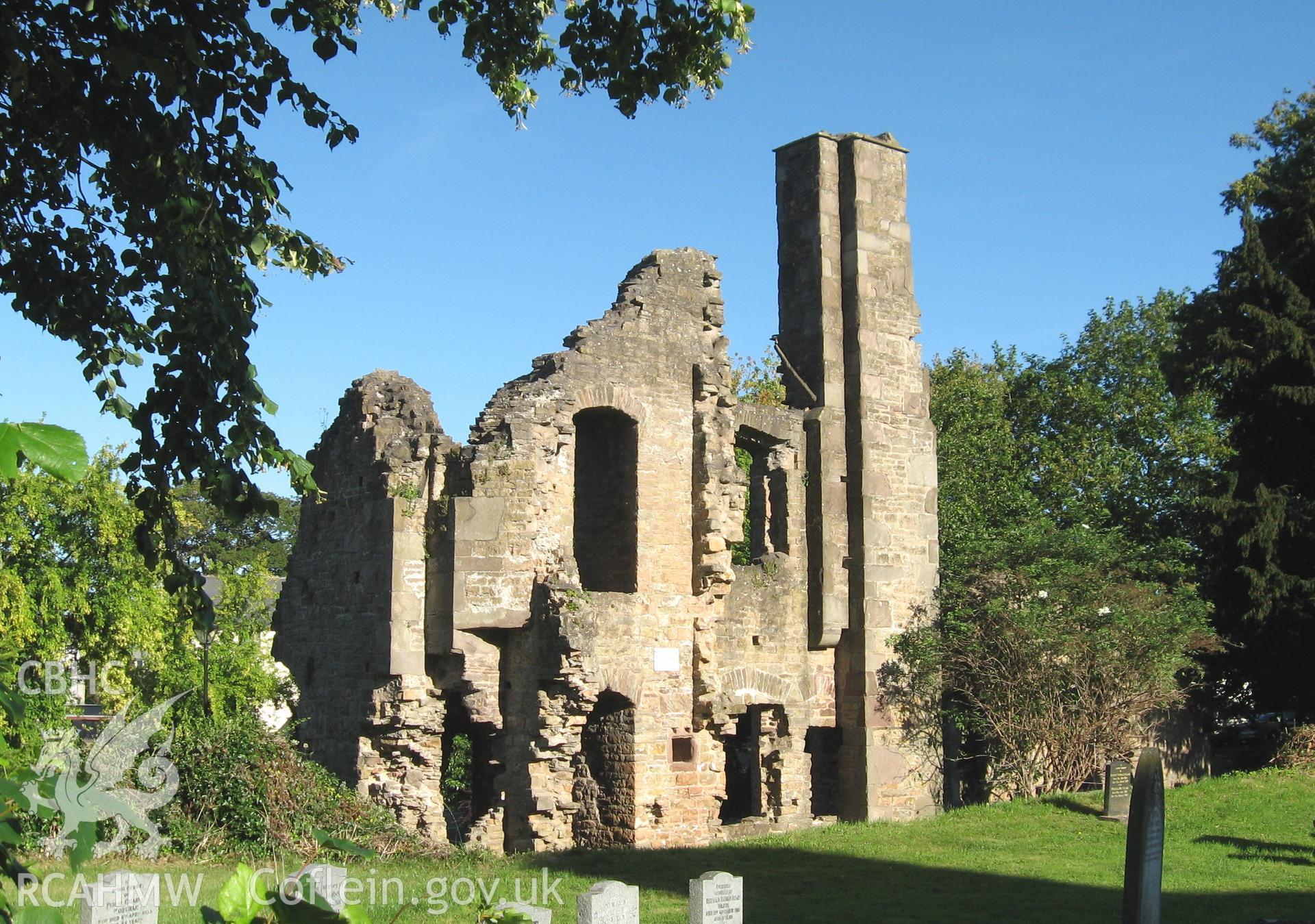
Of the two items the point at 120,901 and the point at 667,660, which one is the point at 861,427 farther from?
the point at 120,901

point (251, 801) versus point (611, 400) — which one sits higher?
point (611, 400)

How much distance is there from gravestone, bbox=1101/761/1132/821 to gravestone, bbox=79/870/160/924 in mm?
13339

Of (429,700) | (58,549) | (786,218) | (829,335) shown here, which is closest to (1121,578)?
(829,335)

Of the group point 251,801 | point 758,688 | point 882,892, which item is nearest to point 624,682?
point 758,688

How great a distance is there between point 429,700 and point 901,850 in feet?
18.6

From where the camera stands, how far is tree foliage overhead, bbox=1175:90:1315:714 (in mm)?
21594

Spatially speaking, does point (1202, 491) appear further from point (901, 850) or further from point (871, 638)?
point (901, 850)

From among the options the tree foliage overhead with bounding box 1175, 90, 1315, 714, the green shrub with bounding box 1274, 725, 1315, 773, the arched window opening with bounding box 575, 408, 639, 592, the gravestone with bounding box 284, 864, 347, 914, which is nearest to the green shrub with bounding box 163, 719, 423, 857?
the arched window opening with bounding box 575, 408, 639, 592

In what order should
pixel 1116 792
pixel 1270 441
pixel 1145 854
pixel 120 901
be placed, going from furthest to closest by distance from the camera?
pixel 1270 441, pixel 1116 792, pixel 1145 854, pixel 120 901

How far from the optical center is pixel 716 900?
28.3 feet

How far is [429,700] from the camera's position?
1628 centimetres

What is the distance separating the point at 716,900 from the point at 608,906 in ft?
3.63

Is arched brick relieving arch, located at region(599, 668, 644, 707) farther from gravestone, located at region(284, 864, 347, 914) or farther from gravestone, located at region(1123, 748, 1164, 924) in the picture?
gravestone, located at region(284, 864, 347, 914)

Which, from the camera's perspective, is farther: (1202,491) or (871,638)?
(1202,491)
